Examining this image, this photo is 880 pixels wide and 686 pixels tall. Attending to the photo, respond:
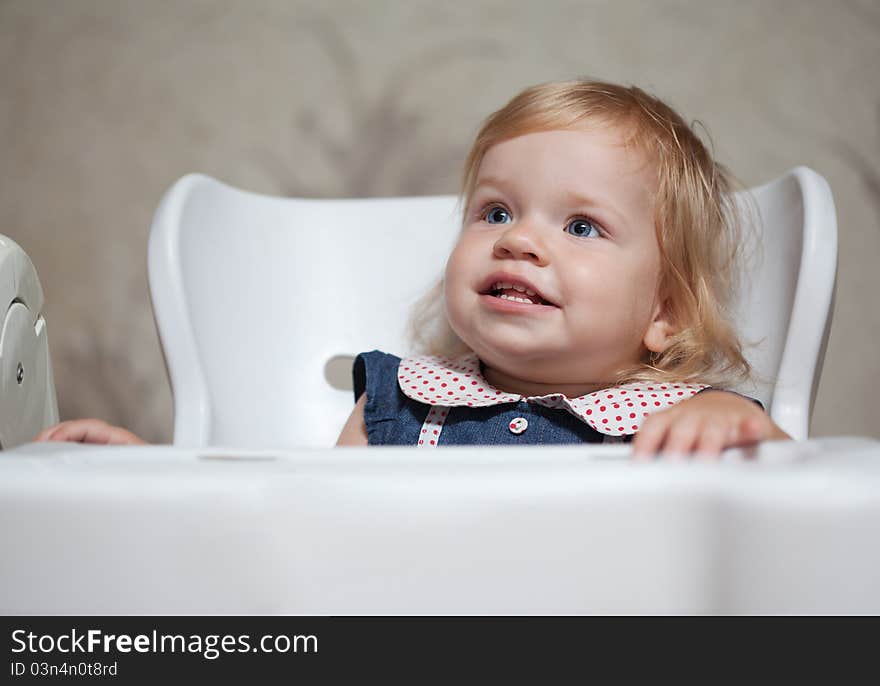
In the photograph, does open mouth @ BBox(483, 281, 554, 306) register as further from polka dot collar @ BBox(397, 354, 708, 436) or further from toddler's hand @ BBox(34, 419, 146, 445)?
toddler's hand @ BBox(34, 419, 146, 445)

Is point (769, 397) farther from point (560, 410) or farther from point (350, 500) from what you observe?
point (350, 500)

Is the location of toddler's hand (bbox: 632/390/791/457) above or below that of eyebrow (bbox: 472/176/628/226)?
below

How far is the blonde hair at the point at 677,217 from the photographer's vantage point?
73 centimetres

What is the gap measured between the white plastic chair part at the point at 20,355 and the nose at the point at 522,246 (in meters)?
0.34

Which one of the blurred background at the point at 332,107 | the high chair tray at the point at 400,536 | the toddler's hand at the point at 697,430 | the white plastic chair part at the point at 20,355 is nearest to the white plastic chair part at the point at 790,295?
the toddler's hand at the point at 697,430

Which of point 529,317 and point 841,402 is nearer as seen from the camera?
point 529,317

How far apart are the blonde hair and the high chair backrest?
0.10 feet

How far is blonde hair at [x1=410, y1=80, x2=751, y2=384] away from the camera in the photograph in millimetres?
728

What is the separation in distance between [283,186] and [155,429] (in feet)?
1.48

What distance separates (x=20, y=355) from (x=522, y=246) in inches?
14.3

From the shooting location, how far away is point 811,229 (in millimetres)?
693

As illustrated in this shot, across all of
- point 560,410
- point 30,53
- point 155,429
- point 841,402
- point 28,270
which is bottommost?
point 155,429

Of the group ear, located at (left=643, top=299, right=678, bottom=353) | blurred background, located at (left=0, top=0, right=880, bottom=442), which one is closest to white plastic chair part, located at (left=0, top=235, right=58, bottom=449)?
ear, located at (left=643, top=299, right=678, bottom=353)
